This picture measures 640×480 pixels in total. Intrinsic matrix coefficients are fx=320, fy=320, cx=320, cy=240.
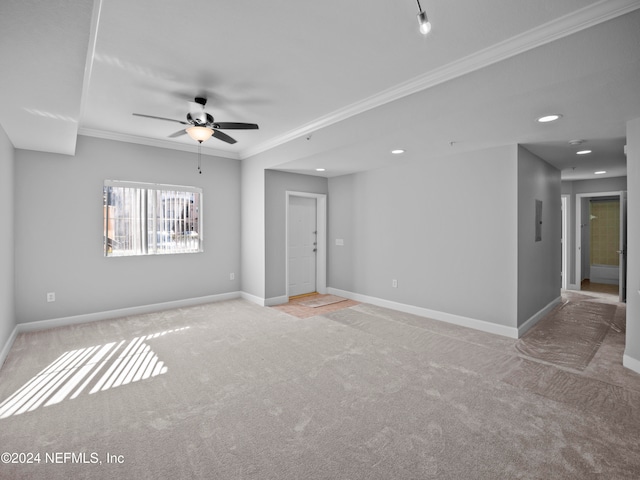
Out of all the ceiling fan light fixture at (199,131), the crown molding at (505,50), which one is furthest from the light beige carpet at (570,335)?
the ceiling fan light fixture at (199,131)

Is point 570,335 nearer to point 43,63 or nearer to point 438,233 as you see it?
point 438,233

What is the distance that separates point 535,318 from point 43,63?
5774 millimetres

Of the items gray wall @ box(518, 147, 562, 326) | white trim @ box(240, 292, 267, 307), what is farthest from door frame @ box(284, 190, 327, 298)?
gray wall @ box(518, 147, 562, 326)

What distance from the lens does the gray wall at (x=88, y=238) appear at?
4.12 m

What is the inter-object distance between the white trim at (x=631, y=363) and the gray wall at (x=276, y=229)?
4.47m

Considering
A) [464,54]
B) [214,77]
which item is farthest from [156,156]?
[464,54]

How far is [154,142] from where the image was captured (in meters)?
4.96

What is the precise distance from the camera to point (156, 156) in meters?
5.05

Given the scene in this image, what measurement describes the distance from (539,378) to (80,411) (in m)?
3.79

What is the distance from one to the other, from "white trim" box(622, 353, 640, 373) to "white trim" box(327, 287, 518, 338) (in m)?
0.98

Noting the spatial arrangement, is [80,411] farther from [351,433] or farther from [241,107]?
[241,107]

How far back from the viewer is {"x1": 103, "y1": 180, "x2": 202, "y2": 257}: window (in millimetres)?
4699

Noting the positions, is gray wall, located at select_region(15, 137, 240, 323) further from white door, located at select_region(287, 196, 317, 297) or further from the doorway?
the doorway

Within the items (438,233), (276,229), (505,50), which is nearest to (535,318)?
(438,233)
